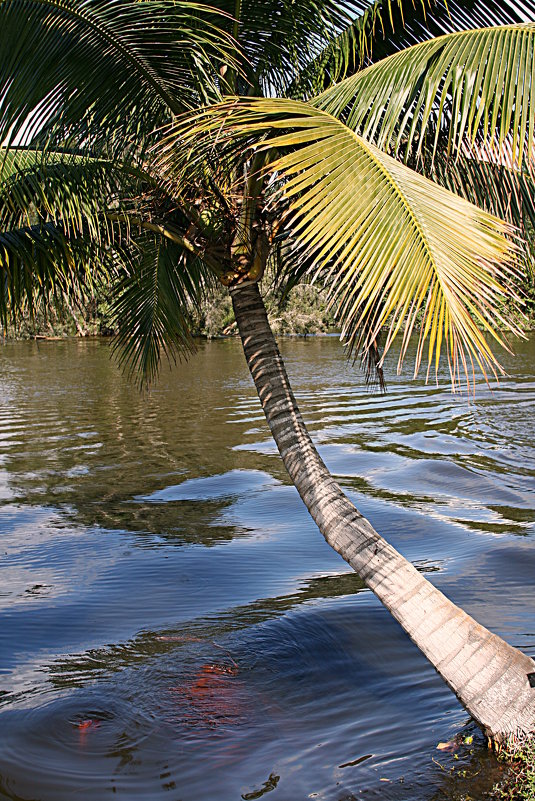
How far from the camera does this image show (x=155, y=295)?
316 inches

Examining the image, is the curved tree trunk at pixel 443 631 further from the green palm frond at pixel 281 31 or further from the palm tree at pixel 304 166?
the green palm frond at pixel 281 31

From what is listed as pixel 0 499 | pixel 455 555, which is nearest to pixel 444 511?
pixel 455 555

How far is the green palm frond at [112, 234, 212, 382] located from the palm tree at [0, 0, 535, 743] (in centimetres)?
79

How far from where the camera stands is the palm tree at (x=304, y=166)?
372cm

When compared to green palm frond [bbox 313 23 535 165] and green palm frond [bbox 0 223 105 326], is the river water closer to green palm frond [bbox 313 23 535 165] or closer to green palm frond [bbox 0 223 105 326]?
green palm frond [bbox 0 223 105 326]

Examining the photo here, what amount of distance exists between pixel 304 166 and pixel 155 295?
448 centimetres

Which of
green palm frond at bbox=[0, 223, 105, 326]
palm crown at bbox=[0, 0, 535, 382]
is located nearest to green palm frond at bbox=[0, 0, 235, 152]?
palm crown at bbox=[0, 0, 535, 382]

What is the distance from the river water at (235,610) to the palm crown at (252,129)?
2.52 meters

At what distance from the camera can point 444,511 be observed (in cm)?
1110

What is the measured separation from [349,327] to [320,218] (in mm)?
2709

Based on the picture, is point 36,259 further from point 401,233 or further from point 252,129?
point 401,233

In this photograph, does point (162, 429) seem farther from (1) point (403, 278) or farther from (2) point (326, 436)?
(1) point (403, 278)

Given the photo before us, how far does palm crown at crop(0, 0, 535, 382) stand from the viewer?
3.93 metres

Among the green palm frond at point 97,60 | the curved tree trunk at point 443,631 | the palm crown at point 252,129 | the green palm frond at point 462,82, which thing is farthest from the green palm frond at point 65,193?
the curved tree trunk at point 443,631
